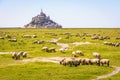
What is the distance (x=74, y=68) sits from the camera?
42.7 meters

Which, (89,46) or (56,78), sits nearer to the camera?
(56,78)

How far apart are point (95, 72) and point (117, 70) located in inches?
199

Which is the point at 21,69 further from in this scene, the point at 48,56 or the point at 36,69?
the point at 48,56

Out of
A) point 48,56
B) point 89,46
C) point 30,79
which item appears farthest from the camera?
point 89,46

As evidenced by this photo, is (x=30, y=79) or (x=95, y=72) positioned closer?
(x=30, y=79)

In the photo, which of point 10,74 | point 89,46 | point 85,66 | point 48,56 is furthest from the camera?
point 89,46

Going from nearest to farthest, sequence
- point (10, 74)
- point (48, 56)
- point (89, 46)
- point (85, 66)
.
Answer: point (10, 74) → point (85, 66) → point (48, 56) → point (89, 46)

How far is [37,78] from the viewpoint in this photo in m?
35.8

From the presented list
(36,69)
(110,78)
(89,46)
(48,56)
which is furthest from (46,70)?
(89,46)

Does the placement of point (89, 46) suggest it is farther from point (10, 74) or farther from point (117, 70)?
point (10, 74)

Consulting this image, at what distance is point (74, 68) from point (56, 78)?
295 inches

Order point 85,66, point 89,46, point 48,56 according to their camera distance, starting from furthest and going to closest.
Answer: point 89,46 → point 48,56 → point 85,66

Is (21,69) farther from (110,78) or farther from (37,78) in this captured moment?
(110,78)

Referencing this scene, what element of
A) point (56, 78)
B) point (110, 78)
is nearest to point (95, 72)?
point (110, 78)
